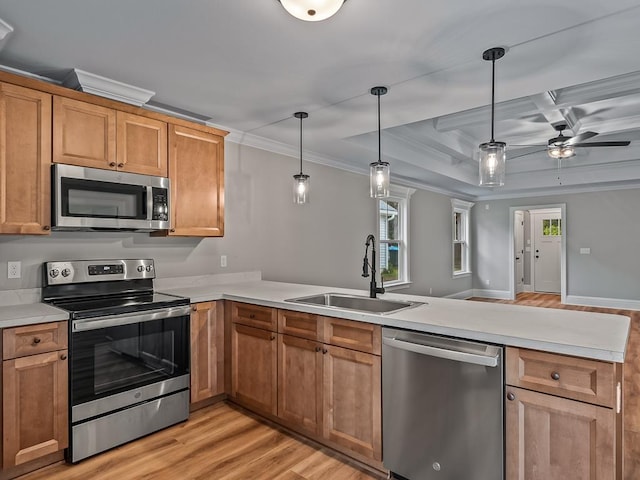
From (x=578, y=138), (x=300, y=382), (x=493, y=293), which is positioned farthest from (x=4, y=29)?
(x=493, y=293)

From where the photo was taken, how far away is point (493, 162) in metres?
2.11

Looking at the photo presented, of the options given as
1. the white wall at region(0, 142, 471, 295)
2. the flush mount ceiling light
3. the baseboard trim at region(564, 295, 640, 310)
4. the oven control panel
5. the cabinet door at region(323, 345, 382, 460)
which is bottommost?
the baseboard trim at region(564, 295, 640, 310)

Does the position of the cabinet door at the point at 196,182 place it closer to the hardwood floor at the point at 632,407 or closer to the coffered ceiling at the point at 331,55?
the coffered ceiling at the point at 331,55

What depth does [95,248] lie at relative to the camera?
9.30 feet

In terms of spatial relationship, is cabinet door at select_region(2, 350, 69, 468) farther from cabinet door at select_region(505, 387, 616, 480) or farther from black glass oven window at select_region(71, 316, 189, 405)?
cabinet door at select_region(505, 387, 616, 480)

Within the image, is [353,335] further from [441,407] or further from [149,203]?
[149,203]

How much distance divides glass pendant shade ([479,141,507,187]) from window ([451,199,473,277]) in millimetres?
6362

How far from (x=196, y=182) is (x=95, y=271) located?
3.20 ft

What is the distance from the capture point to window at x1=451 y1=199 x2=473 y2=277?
8.35m

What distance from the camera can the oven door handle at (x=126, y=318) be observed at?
2.22 m

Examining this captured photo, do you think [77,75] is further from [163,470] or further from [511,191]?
[511,191]

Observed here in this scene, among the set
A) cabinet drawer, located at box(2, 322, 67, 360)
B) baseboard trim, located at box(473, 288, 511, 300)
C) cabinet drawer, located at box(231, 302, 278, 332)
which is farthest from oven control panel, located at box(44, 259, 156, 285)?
baseboard trim, located at box(473, 288, 511, 300)

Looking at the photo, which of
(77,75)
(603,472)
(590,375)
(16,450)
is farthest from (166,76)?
(603,472)

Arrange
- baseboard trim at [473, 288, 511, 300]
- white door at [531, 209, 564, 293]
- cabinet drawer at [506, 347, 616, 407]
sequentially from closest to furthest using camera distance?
cabinet drawer at [506, 347, 616, 407] < baseboard trim at [473, 288, 511, 300] < white door at [531, 209, 564, 293]
